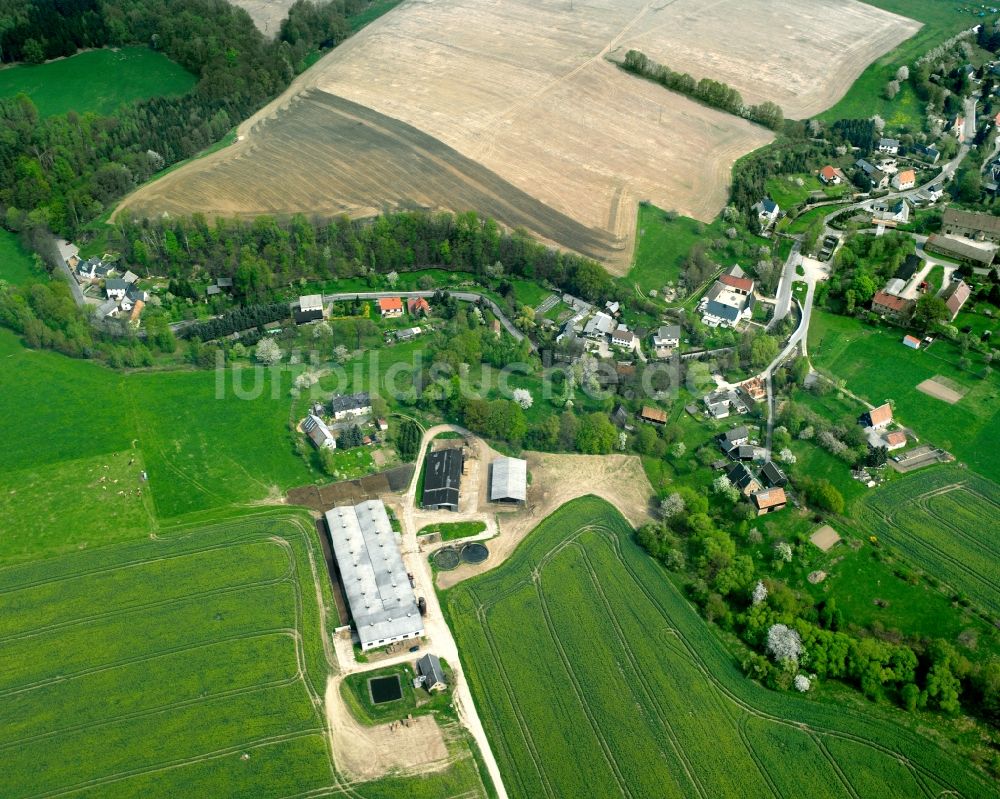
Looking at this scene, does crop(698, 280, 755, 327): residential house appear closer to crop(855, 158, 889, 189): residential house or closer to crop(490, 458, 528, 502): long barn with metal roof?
crop(490, 458, 528, 502): long barn with metal roof

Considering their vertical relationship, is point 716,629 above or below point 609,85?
below

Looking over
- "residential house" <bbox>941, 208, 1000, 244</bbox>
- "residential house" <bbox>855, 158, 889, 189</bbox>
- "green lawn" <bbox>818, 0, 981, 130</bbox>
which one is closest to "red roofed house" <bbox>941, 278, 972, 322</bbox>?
"residential house" <bbox>941, 208, 1000, 244</bbox>

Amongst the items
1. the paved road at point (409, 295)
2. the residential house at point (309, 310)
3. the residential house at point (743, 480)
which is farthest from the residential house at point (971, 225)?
the residential house at point (309, 310)

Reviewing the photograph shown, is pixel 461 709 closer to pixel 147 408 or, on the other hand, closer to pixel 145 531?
pixel 145 531

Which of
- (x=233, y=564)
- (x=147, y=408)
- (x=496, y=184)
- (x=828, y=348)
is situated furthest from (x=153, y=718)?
A: (x=496, y=184)

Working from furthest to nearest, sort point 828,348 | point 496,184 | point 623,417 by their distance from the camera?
point 496,184 < point 828,348 < point 623,417

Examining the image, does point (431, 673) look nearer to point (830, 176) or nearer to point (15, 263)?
point (15, 263)
